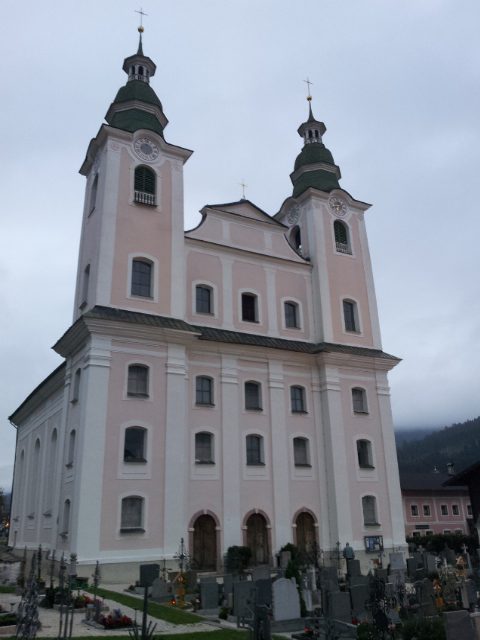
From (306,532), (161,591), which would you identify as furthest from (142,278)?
(306,532)

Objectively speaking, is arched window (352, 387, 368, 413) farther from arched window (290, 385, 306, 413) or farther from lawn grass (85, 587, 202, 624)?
lawn grass (85, 587, 202, 624)

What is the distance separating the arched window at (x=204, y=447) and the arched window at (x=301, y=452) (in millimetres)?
4220

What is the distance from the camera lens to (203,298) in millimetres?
27000

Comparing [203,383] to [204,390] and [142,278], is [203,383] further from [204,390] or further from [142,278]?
[142,278]

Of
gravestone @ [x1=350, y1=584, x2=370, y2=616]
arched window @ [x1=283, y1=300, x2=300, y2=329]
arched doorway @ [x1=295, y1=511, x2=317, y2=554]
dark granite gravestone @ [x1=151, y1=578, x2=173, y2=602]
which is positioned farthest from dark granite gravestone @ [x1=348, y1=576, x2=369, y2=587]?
arched window @ [x1=283, y1=300, x2=300, y2=329]

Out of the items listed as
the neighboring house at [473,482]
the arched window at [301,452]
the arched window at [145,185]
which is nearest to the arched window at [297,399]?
the arched window at [301,452]

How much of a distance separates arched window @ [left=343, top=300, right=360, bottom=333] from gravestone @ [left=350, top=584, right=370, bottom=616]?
17.1m

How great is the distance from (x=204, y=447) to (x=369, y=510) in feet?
28.3

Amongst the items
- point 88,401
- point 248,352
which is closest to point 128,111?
point 248,352

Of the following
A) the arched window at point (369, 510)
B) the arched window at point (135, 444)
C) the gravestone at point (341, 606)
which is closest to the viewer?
the gravestone at point (341, 606)

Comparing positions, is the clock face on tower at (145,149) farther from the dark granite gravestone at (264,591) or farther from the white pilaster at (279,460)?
the dark granite gravestone at (264,591)

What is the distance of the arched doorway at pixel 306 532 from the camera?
25.0 m

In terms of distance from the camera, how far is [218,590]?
52.0 ft

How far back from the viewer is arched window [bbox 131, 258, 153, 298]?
80.6 ft
